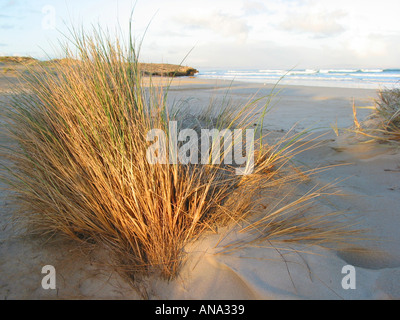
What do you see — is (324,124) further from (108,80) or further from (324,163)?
(108,80)

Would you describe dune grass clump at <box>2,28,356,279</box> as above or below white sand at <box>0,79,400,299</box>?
above

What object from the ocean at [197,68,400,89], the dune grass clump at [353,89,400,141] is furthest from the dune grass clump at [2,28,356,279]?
the ocean at [197,68,400,89]

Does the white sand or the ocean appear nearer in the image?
the white sand

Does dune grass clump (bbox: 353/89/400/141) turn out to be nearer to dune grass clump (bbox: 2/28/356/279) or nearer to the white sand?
the white sand

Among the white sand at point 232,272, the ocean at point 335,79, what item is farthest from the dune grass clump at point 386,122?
the ocean at point 335,79

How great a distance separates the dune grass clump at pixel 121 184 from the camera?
5.09 feet

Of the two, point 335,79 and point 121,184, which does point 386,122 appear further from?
point 335,79

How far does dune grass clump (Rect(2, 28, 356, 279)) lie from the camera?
1.55 m

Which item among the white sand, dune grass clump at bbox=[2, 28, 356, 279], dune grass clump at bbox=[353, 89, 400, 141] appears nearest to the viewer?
the white sand

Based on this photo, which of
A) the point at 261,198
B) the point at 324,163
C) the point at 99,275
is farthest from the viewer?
the point at 324,163

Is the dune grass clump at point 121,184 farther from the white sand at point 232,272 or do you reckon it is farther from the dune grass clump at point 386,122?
the dune grass clump at point 386,122

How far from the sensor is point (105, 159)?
161 centimetres
